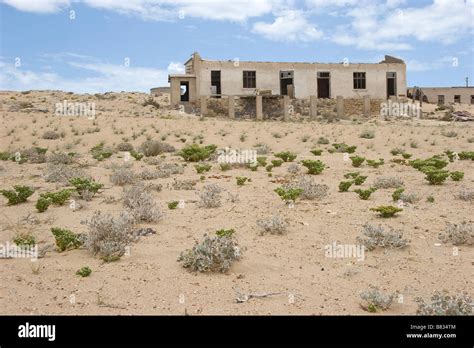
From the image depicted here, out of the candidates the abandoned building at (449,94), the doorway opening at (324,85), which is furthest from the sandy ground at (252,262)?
the abandoned building at (449,94)

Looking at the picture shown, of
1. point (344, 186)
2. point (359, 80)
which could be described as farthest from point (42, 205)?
point (359, 80)

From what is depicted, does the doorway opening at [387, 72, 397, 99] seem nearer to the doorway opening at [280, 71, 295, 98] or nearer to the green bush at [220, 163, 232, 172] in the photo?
the doorway opening at [280, 71, 295, 98]

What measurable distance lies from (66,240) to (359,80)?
36.1 m

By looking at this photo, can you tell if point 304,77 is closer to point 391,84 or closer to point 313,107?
point 313,107

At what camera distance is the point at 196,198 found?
986cm

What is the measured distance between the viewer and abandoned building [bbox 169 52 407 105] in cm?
3594

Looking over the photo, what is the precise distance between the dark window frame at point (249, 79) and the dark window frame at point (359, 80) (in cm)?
842

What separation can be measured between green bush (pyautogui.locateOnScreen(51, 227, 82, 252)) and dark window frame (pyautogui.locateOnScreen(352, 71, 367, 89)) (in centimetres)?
3561

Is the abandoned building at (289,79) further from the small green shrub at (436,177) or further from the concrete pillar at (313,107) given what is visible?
the small green shrub at (436,177)

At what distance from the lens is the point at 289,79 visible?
38.2 metres
